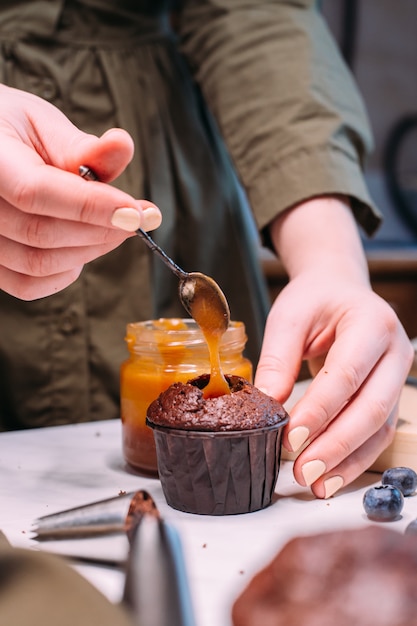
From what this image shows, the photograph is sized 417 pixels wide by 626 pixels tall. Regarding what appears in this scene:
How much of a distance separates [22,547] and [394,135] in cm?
304

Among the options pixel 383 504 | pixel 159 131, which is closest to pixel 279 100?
pixel 159 131

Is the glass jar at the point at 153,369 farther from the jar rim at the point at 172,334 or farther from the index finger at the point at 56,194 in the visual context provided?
the index finger at the point at 56,194

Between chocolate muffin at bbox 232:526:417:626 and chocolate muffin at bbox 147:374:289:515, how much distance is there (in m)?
0.13

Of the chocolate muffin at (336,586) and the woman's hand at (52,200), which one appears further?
the woman's hand at (52,200)

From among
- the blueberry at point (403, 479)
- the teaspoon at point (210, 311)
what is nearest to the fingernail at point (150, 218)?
the teaspoon at point (210, 311)

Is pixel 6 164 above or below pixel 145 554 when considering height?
above

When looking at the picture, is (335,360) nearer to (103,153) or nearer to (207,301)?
(207,301)

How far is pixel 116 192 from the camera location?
2.95 ft

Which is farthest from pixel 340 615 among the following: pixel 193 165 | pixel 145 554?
pixel 193 165

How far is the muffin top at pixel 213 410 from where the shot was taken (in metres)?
0.97

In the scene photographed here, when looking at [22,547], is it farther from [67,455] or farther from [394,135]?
[394,135]

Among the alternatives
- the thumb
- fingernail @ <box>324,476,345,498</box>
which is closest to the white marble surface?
fingernail @ <box>324,476,345,498</box>

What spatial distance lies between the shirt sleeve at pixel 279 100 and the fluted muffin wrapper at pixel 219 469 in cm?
59

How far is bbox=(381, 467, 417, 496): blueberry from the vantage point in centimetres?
103
